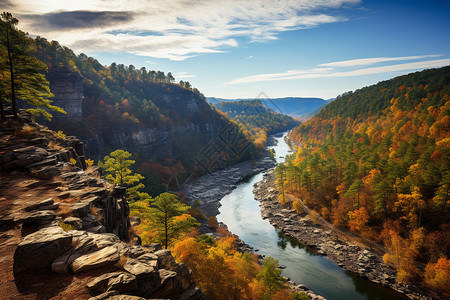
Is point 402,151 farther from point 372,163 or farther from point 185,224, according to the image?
point 185,224

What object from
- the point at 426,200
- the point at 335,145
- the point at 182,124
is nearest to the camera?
the point at 426,200

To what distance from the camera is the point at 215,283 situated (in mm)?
17734

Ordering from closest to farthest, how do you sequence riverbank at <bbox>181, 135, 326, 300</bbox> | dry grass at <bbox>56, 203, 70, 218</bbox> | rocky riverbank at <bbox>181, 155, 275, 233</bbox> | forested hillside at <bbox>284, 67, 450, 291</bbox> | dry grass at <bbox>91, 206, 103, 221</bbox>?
dry grass at <bbox>56, 203, 70, 218</bbox>
dry grass at <bbox>91, 206, 103, 221</bbox>
forested hillside at <bbox>284, 67, 450, 291</bbox>
riverbank at <bbox>181, 135, 326, 300</bbox>
rocky riverbank at <bbox>181, 155, 275, 233</bbox>

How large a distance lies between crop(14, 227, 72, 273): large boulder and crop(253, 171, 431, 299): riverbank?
137ft

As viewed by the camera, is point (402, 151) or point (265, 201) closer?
point (402, 151)

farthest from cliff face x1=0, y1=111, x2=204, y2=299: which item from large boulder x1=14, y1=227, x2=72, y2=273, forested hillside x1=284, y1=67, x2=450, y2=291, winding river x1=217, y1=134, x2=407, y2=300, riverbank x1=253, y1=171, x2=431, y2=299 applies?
forested hillside x1=284, y1=67, x2=450, y2=291

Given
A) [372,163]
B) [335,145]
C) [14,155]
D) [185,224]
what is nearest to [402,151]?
[372,163]

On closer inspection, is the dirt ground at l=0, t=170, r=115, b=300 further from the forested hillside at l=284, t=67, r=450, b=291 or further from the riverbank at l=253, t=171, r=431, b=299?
the forested hillside at l=284, t=67, r=450, b=291

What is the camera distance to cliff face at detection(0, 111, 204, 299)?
7.01 metres

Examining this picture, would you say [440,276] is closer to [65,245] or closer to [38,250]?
[65,245]

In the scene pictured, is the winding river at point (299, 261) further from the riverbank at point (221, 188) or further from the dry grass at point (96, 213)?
the dry grass at point (96, 213)

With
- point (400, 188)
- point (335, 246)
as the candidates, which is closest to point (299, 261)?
point (335, 246)

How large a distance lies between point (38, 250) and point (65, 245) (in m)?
0.76

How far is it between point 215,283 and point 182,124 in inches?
4675
